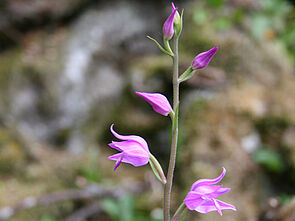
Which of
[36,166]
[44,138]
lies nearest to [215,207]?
[36,166]

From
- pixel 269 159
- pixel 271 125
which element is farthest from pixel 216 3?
pixel 269 159

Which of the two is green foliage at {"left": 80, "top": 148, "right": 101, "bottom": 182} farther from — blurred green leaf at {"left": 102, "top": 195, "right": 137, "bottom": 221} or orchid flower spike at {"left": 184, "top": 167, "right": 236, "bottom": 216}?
orchid flower spike at {"left": 184, "top": 167, "right": 236, "bottom": 216}

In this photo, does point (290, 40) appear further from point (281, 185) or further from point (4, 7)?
point (4, 7)

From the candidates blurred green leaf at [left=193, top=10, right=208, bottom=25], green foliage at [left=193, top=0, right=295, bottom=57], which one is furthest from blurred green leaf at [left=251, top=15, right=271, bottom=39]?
blurred green leaf at [left=193, top=10, right=208, bottom=25]

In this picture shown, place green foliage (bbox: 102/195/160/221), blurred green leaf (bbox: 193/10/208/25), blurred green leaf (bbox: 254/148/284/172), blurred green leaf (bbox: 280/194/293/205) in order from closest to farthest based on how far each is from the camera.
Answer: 1. blurred green leaf (bbox: 280/194/293/205)
2. green foliage (bbox: 102/195/160/221)
3. blurred green leaf (bbox: 254/148/284/172)
4. blurred green leaf (bbox: 193/10/208/25)

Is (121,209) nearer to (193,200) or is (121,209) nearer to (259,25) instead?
(193,200)
